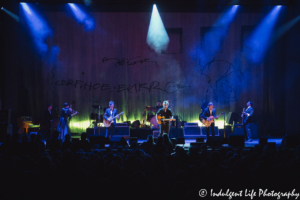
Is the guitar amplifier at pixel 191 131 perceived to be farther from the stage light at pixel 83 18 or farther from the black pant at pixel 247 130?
the stage light at pixel 83 18

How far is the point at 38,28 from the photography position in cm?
1460

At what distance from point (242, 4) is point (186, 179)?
43.5 ft

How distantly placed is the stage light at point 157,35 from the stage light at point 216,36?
2241 mm

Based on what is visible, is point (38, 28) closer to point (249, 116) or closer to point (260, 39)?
point (249, 116)

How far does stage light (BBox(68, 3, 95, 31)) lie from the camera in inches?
576

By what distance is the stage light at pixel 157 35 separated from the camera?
1471 centimetres

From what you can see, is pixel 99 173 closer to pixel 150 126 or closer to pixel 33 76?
pixel 150 126

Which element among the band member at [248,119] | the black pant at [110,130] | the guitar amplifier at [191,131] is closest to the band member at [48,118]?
the black pant at [110,130]

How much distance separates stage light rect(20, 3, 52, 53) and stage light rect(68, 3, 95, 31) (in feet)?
5.79

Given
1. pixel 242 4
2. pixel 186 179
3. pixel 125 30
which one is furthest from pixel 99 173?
pixel 242 4

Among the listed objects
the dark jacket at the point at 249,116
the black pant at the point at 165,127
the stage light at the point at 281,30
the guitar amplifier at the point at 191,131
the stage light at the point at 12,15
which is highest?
the stage light at the point at 12,15

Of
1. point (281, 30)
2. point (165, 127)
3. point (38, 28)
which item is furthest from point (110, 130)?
point (281, 30)

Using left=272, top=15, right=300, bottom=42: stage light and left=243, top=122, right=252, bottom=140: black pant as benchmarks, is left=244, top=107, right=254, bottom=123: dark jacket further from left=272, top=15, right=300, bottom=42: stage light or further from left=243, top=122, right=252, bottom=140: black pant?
left=272, top=15, right=300, bottom=42: stage light

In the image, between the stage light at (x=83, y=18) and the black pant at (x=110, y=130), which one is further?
the stage light at (x=83, y=18)
